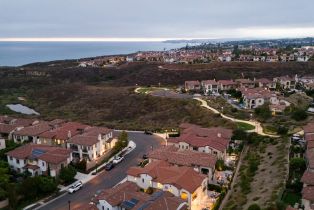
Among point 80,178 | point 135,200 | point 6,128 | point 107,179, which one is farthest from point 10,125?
point 135,200

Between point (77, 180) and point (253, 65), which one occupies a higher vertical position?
point (253, 65)

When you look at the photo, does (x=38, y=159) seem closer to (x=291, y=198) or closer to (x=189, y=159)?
(x=189, y=159)

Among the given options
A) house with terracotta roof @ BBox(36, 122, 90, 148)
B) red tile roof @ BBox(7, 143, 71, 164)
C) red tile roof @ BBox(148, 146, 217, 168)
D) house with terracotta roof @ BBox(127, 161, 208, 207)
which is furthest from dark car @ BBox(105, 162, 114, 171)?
house with terracotta roof @ BBox(36, 122, 90, 148)

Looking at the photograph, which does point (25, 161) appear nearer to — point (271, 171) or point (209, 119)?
point (271, 171)

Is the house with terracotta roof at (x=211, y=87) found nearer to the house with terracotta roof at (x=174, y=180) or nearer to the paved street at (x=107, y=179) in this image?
the paved street at (x=107, y=179)

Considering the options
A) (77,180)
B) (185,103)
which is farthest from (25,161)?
(185,103)

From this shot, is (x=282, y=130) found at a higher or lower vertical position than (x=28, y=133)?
lower
